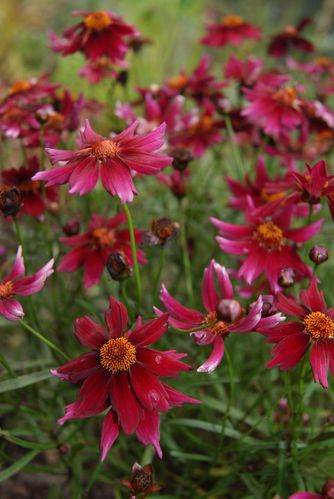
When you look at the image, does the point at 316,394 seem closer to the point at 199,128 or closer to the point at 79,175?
the point at 199,128

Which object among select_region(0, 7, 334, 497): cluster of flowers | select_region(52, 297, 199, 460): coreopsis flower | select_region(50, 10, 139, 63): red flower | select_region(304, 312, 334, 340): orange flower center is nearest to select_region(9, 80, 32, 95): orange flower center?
select_region(0, 7, 334, 497): cluster of flowers

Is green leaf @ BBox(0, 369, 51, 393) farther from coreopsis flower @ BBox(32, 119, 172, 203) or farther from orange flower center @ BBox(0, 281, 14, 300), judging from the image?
coreopsis flower @ BBox(32, 119, 172, 203)

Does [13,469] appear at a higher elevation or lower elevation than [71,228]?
lower

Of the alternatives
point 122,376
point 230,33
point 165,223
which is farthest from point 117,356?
point 230,33

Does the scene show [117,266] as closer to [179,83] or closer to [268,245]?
[268,245]

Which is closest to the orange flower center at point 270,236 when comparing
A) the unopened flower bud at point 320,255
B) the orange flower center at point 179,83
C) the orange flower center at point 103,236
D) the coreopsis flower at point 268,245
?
the coreopsis flower at point 268,245

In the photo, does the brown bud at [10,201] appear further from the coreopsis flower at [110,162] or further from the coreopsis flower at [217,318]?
the coreopsis flower at [217,318]
